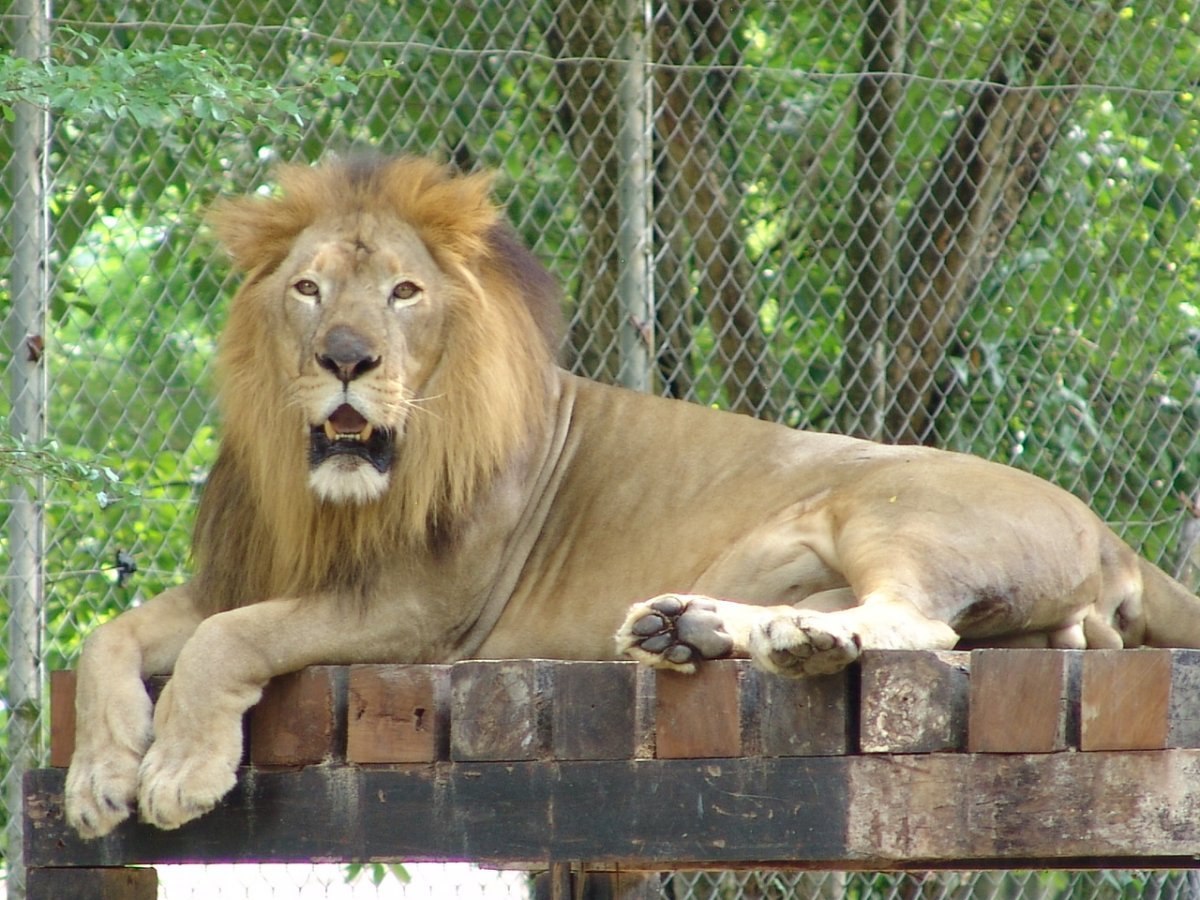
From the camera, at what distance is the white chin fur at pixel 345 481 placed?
2.86m

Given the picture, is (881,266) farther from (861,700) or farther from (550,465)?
(861,700)

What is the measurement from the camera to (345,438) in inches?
113

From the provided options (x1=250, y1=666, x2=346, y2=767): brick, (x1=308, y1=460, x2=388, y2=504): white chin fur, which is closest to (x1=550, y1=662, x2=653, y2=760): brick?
(x1=250, y1=666, x2=346, y2=767): brick

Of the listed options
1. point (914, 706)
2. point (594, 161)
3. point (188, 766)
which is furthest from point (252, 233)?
point (594, 161)

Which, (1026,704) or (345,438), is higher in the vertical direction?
(345,438)

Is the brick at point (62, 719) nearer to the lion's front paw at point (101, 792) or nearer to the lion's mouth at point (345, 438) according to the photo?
the lion's front paw at point (101, 792)

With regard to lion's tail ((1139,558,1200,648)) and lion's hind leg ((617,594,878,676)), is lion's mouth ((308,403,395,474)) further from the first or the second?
lion's tail ((1139,558,1200,648))

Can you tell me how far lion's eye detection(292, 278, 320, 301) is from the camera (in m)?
2.97

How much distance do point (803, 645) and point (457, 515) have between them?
107 cm

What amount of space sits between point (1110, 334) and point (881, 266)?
2.35ft

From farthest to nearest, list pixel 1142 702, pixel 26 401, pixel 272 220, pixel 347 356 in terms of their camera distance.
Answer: pixel 26 401
pixel 272 220
pixel 347 356
pixel 1142 702

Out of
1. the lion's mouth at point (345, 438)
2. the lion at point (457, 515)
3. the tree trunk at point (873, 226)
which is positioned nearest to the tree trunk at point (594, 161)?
the tree trunk at point (873, 226)

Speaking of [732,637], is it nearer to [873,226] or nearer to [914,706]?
[914,706]

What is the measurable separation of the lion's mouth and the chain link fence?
5.17 ft
